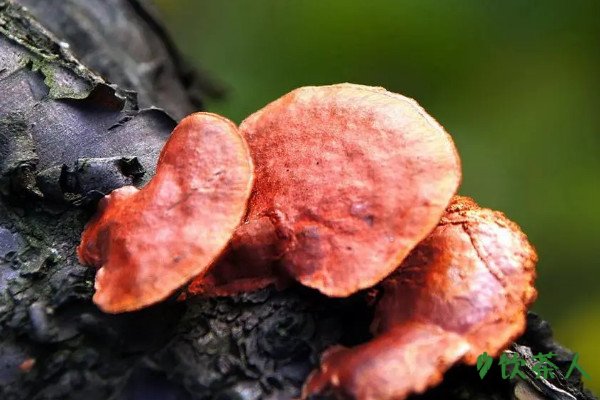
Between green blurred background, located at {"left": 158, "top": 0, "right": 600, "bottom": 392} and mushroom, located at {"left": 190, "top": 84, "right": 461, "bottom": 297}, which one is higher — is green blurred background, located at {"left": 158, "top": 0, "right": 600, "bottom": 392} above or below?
below

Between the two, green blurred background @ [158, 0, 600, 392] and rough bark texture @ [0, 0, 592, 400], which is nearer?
rough bark texture @ [0, 0, 592, 400]

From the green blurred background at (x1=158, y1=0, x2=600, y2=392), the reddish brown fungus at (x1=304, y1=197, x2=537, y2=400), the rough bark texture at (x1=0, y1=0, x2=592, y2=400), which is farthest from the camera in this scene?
the green blurred background at (x1=158, y1=0, x2=600, y2=392)

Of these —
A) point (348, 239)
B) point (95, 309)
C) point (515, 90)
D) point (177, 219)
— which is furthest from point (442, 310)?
point (515, 90)

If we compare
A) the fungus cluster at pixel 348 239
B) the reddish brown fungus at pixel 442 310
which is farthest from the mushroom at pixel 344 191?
the reddish brown fungus at pixel 442 310

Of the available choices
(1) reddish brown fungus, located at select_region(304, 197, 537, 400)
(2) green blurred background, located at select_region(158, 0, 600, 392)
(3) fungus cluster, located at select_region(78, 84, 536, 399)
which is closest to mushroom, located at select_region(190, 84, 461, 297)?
(3) fungus cluster, located at select_region(78, 84, 536, 399)

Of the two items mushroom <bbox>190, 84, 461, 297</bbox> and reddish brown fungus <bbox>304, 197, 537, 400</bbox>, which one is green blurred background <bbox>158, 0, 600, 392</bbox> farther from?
reddish brown fungus <bbox>304, 197, 537, 400</bbox>

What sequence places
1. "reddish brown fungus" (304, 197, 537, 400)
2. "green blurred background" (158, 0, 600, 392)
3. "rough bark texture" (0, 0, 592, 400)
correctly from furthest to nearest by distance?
"green blurred background" (158, 0, 600, 392), "rough bark texture" (0, 0, 592, 400), "reddish brown fungus" (304, 197, 537, 400)

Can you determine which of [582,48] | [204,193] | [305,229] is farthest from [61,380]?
[582,48]

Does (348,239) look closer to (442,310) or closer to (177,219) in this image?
(442,310)

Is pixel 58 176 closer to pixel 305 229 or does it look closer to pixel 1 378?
pixel 1 378
